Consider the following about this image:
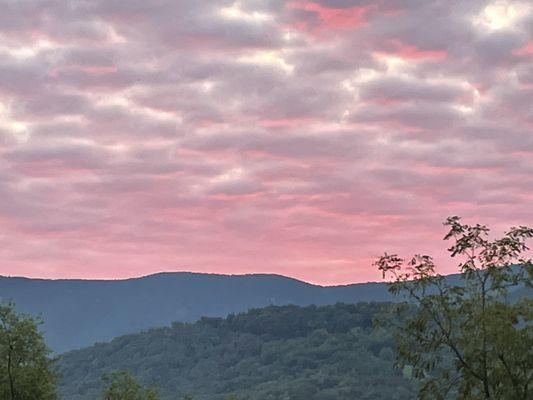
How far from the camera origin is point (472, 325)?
38.6m

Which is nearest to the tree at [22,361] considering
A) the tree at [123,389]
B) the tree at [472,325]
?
the tree at [123,389]

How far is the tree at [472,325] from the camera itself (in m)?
37.6

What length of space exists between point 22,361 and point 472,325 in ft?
133

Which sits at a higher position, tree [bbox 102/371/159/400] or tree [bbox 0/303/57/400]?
tree [bbox 0/303/57/400]

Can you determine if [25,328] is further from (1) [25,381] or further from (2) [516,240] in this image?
(2) [516,240]

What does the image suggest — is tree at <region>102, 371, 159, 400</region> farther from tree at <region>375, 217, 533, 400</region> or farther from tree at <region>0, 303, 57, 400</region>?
tree at <region>375, 217, 533, 400</region>

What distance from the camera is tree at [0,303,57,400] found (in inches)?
2662

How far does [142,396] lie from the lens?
A: 274 feet

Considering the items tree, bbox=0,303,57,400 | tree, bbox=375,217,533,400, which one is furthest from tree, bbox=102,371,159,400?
tree, bbox=375,217,533,400

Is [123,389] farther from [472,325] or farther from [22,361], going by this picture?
Answer: [472,325]

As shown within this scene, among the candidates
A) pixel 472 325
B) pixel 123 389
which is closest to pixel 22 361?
pixel 123 389

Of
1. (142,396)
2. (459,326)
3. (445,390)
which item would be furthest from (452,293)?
(142,396)

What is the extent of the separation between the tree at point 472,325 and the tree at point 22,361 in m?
36.4

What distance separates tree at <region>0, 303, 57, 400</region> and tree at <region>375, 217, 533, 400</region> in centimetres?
3643
